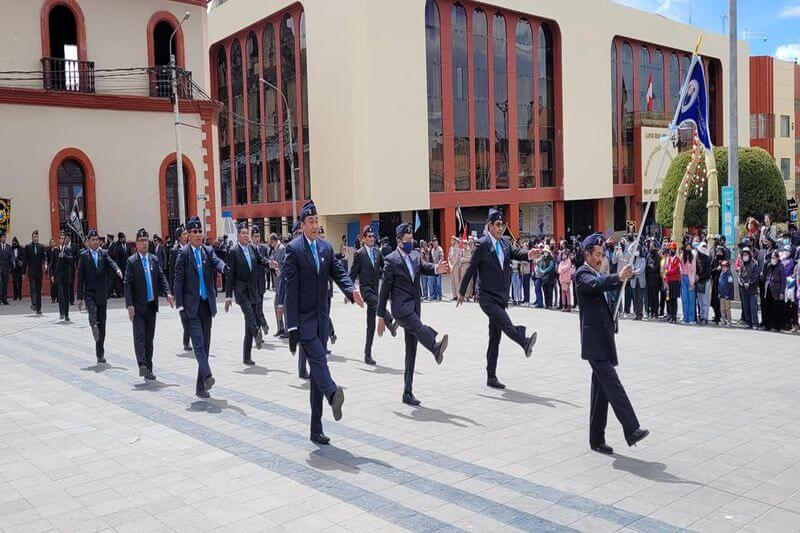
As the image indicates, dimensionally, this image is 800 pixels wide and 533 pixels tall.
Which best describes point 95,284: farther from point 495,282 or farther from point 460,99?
point 460,99

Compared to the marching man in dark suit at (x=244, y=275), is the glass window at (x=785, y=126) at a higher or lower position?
higher

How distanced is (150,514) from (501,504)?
2.49m

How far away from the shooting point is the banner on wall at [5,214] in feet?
78.9

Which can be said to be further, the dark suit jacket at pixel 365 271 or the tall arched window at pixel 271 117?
the tall arched window at pixel 271 117

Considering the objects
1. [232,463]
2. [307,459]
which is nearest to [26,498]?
[232,463]

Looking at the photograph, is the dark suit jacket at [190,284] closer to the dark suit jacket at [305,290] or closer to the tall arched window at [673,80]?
the dark suit jacket at [305,290]

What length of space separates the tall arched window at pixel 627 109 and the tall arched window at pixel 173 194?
2819 centimetres

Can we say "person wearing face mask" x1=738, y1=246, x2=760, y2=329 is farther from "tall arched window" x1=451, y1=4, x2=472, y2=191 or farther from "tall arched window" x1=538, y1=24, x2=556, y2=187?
"tall arched window" x1=538, y1=24, x2=556, y2=187

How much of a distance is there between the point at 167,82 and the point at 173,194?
3.96 meters

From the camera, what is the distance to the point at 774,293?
14.1 metres

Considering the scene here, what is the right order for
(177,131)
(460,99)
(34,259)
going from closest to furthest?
1. (34,259)
2. (177,131)
3. (460,99)

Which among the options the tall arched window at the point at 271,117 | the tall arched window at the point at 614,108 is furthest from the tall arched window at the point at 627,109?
the tall arched window at the point at 271,117

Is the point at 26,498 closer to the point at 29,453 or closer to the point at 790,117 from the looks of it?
the point at 29,453

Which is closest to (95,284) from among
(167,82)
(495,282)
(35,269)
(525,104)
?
(495,282)
